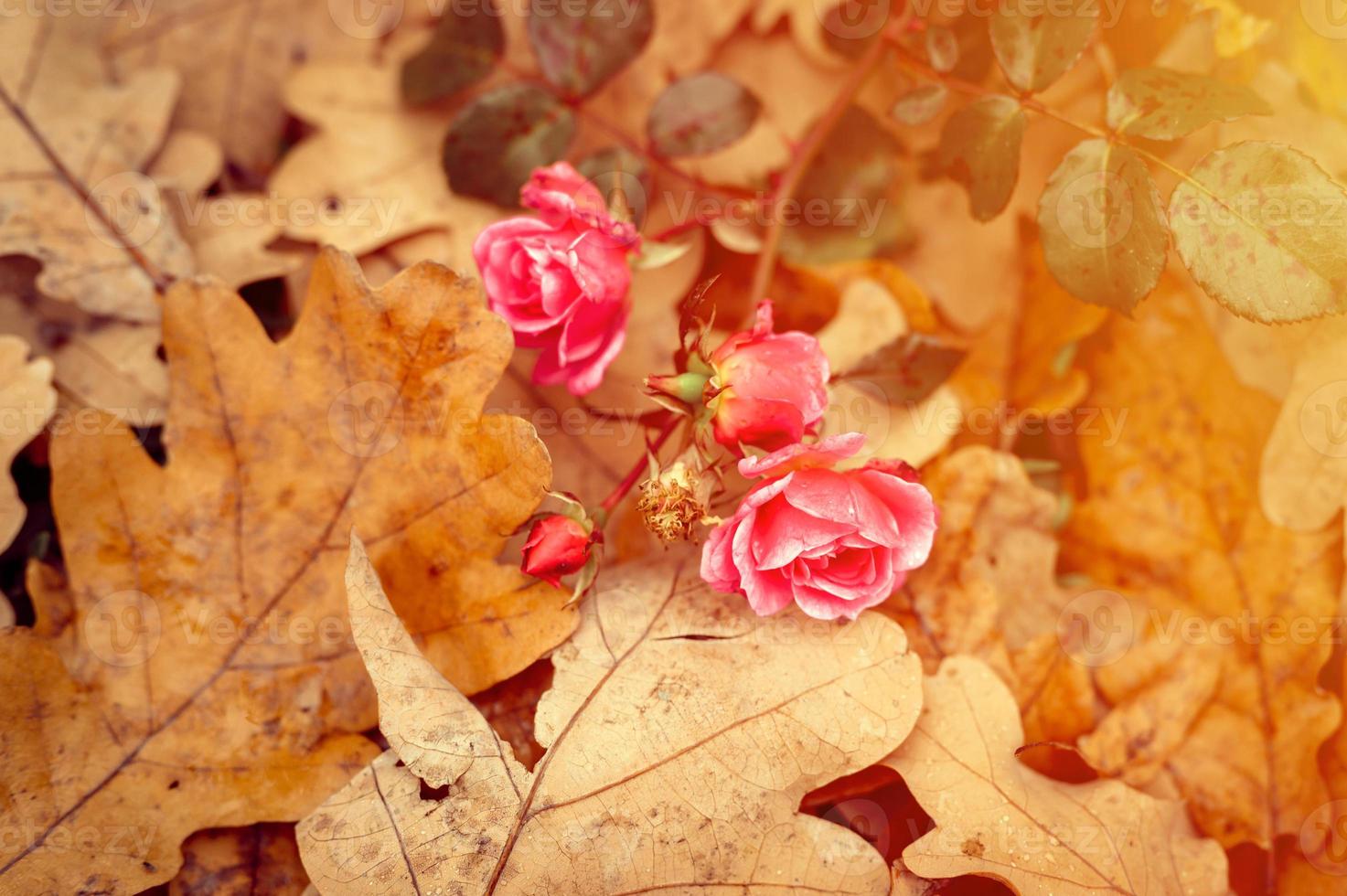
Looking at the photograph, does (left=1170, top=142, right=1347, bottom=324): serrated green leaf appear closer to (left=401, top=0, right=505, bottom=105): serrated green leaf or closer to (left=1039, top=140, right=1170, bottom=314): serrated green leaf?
(left=1039, top=140, right=1170, bottom=314): serrated green leaf

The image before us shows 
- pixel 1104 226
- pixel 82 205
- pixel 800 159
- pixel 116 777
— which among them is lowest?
pixel 116 777

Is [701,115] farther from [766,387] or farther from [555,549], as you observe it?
[555,549]

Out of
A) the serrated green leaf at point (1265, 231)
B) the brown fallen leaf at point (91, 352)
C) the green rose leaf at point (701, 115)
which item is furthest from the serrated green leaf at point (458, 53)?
the serrated green leaf at point (1265, 231)

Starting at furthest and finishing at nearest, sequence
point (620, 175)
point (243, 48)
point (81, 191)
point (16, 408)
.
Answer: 1. point (243, 48)
2. point (620, 175)
3. point (81, 191)
4. point (16, 408)

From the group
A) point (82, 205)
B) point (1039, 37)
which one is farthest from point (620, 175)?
point (82, 205)

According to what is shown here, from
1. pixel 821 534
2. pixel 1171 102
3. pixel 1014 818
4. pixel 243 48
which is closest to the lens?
pixel 821 534

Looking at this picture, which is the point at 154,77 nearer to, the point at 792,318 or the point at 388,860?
the point at 792,318

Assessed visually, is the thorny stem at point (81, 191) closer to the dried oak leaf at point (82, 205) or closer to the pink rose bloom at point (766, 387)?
the dried oak leaf at point (82, 205)
